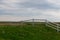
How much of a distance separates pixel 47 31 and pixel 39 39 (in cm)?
500

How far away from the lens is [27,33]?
28.3 metres

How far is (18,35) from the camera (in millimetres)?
26891

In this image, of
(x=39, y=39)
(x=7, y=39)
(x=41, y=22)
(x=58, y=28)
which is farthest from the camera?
(x=41, y=22)

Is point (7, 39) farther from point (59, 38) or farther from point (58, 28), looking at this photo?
point (58, 28)

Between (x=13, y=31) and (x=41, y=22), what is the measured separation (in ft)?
27.2

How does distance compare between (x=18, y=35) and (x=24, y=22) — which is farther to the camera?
(x=24, y=22)

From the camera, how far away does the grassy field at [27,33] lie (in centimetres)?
2627

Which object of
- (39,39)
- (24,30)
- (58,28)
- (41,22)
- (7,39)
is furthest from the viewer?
(41,22)

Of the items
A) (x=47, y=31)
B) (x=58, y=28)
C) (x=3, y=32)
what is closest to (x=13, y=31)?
(x=3, y=32)

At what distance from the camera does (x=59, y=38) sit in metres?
28.4

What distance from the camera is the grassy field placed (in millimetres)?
26267

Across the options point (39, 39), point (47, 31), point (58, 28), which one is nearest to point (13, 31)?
point (39, 39)

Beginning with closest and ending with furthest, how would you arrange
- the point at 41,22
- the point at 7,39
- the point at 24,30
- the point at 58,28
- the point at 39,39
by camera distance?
the point at 7,39, the point at 39,39, the point at 24,30, the point at 58,28, the point at 41,22

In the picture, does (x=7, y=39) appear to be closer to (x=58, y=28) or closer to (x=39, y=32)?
(x=39, y=32)
